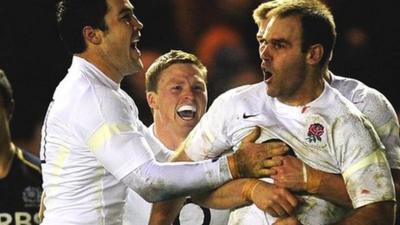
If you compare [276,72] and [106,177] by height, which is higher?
[276,72]

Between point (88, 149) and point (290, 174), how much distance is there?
0.67 metres

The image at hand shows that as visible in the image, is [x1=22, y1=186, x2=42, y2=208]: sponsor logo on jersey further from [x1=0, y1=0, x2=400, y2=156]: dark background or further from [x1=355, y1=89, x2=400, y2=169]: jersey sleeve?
[x1=355, y1=89, x2=400, y2=169]: jersey sleeve

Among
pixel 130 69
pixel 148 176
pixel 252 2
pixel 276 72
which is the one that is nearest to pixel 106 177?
pixel 148 176

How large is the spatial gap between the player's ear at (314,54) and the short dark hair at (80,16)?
71cm

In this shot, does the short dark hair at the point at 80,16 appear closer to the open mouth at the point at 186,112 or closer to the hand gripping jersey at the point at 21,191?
the open mouth at the point at 186,112

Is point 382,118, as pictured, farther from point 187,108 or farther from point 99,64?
point 187,108

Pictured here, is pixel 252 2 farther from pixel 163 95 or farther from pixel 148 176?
pixel 148 176

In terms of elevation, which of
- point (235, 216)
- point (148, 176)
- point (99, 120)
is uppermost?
point (99, 120)

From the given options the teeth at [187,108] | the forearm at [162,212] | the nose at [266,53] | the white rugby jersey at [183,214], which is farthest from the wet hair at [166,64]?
the nose at [266,53]

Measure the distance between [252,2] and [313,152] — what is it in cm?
373

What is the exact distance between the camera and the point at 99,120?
3309 millimetres

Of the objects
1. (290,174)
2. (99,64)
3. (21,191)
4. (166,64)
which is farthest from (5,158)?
(290,174)

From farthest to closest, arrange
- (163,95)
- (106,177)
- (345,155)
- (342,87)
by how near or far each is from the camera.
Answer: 1. (163,95)
2. (342,87)
3. (106,177)
4. (345,155)

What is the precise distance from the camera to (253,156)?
3.25 meters
